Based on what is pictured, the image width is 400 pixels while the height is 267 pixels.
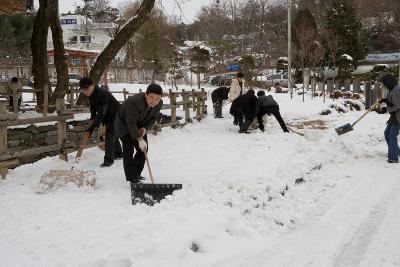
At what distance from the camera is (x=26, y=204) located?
5.60 metres

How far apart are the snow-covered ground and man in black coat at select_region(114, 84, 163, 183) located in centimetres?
34

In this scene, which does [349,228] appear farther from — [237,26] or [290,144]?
[237,26]

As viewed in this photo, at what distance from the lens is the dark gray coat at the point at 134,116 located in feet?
19.3

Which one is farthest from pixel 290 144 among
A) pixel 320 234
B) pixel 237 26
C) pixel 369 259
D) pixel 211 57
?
pixel 237 26

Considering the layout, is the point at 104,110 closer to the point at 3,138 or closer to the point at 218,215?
the point at 3,138

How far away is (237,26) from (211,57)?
27.1 ft

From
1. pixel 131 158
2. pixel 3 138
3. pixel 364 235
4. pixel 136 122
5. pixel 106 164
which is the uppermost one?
pixel 136 122

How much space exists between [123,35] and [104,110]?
6290 mm

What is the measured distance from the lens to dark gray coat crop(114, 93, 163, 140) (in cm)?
589

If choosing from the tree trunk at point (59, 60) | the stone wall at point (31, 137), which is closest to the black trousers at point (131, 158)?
the stone wall at point (31, 137)

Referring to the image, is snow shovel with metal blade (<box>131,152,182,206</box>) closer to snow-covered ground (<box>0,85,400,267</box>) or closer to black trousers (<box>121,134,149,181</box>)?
snow-covered ground (<box>0,85,400,267</box>)

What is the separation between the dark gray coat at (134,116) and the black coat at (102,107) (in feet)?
3.43

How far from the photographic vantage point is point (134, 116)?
19.4ft

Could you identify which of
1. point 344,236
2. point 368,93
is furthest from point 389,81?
point 368,93
